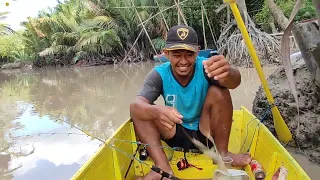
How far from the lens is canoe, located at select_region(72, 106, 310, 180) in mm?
1846

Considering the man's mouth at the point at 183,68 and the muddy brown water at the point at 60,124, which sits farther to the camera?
the muddy brown water at the point at 60,124

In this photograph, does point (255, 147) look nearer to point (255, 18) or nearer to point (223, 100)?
point (223, 100)

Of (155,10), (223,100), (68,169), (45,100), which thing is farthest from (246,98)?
(155,10)

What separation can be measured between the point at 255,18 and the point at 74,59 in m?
9.94

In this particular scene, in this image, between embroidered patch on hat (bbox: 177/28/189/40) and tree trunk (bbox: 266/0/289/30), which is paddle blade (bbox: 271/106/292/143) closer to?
embroidered patch on hat (bbox: 177/28/189/40)

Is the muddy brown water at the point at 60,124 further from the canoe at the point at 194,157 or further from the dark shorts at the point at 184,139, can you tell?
the dark shorts at the point at 184,139

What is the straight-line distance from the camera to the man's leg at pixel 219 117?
229cm

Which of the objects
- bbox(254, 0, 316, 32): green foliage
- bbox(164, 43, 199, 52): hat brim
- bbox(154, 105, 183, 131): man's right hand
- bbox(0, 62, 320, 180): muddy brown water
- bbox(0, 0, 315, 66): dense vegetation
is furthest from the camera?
bbox(0, 0, 315, 66): dense vegetation

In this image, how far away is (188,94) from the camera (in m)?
2.38

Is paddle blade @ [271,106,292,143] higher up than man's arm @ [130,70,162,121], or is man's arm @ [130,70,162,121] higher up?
man's arm @ [130,70,162,121]

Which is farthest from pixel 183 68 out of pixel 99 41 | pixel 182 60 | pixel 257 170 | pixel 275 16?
pixel 99 41

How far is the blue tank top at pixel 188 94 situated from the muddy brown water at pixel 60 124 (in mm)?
914

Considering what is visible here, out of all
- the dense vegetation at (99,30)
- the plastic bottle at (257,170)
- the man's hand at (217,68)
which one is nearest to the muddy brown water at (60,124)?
the plastic bottle at (257,170)

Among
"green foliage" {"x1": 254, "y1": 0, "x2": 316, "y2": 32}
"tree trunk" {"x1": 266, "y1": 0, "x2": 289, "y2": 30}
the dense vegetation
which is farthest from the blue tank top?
the dense vegetation
